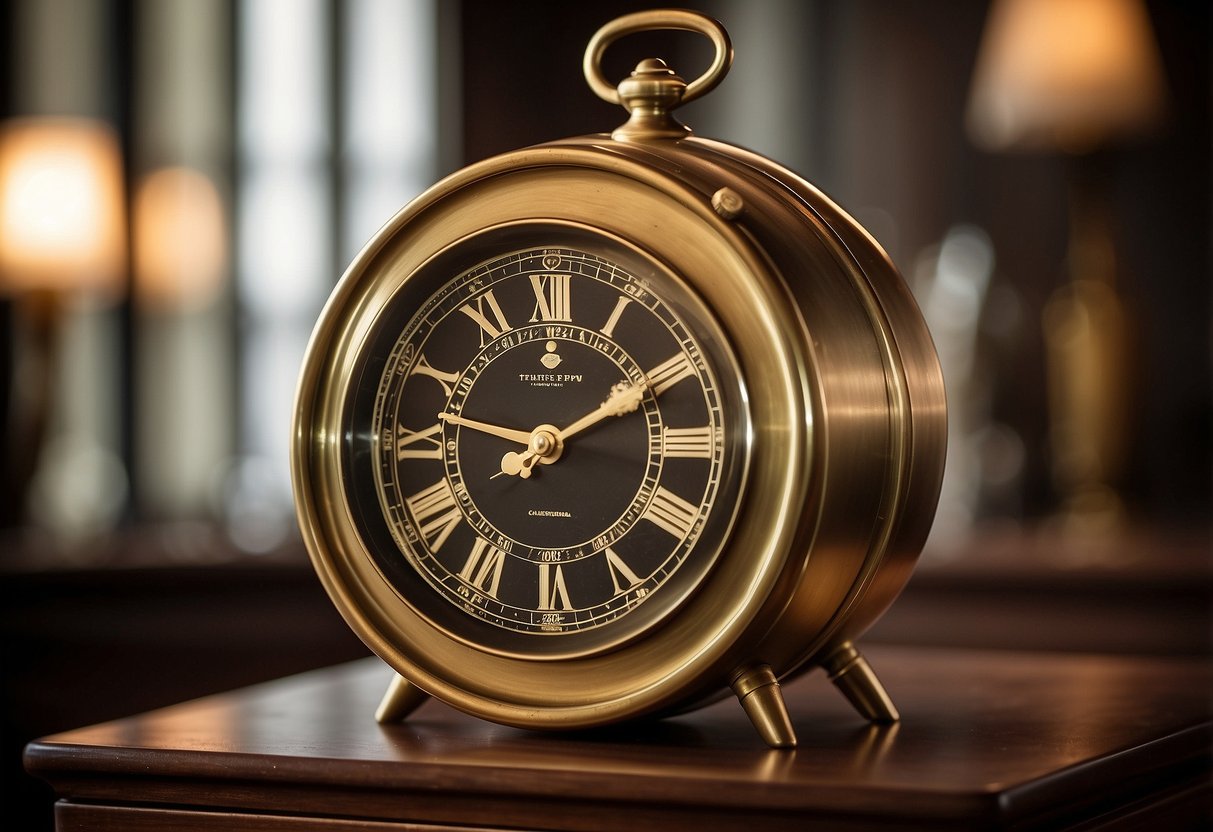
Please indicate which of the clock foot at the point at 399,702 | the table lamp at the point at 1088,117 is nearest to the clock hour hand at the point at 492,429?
the clock foot at the point at 399,702

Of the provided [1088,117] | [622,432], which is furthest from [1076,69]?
[622,432]

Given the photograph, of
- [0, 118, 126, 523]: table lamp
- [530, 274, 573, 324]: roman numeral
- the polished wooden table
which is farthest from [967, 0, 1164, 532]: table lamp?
[530, 274, 573, 324]: roman numeral

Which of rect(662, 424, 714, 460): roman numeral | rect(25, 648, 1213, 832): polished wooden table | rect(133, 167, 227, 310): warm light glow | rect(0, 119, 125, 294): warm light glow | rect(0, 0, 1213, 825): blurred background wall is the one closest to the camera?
rect(25, 648, 1213, 832): polished wooden table

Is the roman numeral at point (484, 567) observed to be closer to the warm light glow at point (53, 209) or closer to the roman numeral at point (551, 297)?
the roman numeral at point (551, 297)

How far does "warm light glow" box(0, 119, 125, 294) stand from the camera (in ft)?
9.88

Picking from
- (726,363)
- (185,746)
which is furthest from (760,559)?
(185,746)

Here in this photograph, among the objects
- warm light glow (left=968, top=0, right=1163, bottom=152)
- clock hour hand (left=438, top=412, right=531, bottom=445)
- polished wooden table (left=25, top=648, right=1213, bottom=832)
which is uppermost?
warm light glow (left=968, top=0, right=1163, bottom=152)

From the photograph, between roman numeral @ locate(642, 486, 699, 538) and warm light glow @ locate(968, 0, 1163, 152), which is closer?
roman numeral @ locate(642, 486, 699, 538)

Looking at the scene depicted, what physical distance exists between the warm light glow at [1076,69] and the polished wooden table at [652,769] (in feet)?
6.38

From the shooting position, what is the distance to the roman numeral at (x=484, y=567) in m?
0.87

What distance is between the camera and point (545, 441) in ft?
2.80

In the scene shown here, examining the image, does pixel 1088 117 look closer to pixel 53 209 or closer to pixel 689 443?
pixel 53 209

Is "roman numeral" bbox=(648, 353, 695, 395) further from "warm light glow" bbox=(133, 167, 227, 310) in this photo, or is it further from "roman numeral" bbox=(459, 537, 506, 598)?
"warm light glow" bbox=(133, 167, 227, 310)

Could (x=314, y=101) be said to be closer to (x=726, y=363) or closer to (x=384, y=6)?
(x=384, y=6)
